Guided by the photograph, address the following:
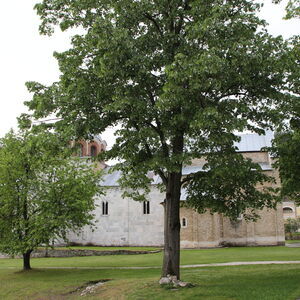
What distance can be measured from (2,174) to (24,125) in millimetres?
6774

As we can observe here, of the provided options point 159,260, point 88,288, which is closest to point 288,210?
point 159,260

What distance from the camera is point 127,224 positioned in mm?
43031

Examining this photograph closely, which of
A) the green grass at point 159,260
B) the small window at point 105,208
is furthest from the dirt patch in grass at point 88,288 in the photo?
the small window at point 105,208

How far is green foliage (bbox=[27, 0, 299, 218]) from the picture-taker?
11426 millimetres

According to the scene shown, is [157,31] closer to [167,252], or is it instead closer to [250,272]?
[167,252]

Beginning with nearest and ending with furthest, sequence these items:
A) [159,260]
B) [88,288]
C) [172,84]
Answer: [172,84] < [88,288] < [159,260]

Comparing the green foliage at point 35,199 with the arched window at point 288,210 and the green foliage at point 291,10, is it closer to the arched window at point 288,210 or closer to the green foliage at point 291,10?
the green foliage at point 291,10

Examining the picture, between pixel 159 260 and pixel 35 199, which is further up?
pixel 35 199

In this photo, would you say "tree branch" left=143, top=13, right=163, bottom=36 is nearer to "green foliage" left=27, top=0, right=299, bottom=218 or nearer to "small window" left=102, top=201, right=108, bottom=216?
"green foliage" left=27, top=0, right=299, bottom=218

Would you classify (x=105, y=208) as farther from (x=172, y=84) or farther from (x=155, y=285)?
(x=172, y=84)

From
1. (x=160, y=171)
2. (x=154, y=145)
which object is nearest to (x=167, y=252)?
(x=160, y=171)

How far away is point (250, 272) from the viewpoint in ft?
53.3

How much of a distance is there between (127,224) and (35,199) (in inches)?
939

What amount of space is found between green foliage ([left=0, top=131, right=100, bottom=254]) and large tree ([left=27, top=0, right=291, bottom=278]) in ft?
22.7
